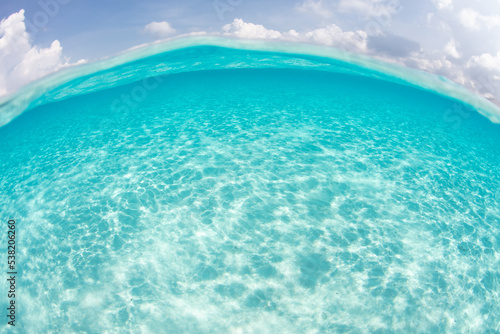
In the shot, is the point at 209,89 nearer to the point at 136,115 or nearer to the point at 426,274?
the point at 136,115

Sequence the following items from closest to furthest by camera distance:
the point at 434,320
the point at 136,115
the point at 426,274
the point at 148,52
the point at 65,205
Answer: the point at 434,320
the point at 426,274
the point at 65,205
the point at 136,115
the point at 148,52

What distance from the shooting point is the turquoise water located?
10.0m

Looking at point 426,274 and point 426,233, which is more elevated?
point 426,233

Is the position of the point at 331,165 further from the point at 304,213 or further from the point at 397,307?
the point at 397,307

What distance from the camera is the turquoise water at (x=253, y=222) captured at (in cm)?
1001

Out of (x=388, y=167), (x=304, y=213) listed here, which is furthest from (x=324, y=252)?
(x=388, y=167)

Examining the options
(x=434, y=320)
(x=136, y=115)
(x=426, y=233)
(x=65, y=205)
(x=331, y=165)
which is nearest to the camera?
(x=434, y=320)

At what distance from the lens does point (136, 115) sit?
25.6m

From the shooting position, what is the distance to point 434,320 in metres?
9.88

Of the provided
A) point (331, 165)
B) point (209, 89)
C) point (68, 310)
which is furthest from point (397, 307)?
point (209, 89)

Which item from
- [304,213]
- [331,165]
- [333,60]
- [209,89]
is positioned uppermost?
[333,60]

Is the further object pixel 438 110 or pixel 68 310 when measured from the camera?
pixel 438 110

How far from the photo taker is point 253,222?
513 inches

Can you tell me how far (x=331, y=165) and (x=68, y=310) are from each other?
49.1 ft
